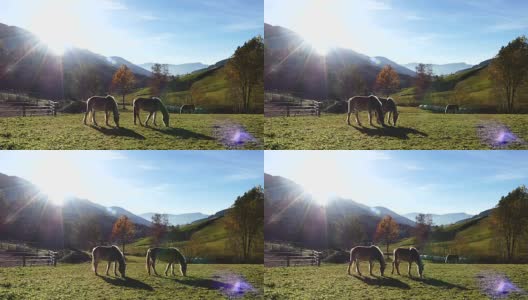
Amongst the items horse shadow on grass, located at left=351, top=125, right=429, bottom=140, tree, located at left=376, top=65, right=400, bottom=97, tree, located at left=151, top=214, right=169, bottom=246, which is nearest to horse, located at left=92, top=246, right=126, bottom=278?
tree, located at left=151, top=214, right=169, bottom=246

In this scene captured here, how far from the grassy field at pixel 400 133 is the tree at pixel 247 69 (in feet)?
7.44

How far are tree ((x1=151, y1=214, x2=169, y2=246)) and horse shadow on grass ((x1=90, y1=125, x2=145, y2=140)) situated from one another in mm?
5113

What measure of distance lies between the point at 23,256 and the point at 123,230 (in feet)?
14.2

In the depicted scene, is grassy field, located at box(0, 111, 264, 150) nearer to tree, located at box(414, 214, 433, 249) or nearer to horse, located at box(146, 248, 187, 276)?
horse, located at box(146, 248, 187, 276)

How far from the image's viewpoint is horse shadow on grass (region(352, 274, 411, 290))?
15656 millimetres

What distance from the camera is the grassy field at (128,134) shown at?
16219mm

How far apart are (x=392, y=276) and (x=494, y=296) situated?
12.5ft

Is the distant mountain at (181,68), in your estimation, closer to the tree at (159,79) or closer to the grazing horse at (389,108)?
the tree at (159,79)

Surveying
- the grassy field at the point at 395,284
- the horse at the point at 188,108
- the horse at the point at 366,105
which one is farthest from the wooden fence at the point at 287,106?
the grassy field at the point at 395,284

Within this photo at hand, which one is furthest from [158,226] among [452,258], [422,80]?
[422,80]

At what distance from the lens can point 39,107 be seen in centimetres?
1977

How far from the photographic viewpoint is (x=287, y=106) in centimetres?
1866

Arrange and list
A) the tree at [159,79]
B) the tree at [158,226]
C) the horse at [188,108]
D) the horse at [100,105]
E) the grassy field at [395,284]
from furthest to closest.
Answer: the tree at [159,79] < the tree at [158,226] < the horse at [188,108] < the horse at [100,105] < the grassy field at [395,284]

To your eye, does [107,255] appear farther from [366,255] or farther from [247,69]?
[366,255]
